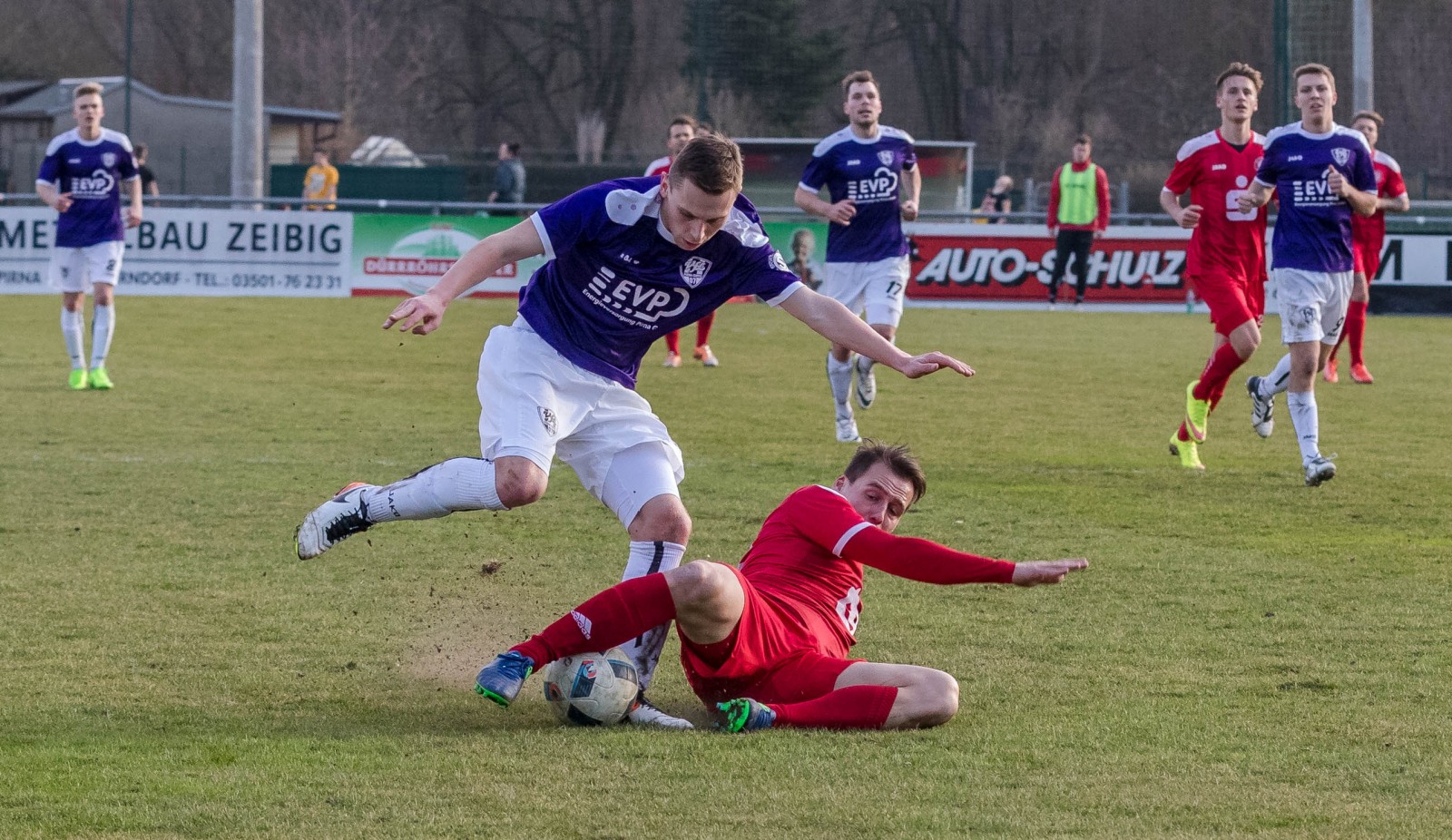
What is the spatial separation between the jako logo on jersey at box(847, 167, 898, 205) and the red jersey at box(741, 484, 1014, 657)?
6422mm

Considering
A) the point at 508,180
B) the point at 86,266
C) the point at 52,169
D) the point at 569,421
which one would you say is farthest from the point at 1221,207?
the point at 508,180

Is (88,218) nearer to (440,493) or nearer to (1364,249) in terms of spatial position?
(440,493)

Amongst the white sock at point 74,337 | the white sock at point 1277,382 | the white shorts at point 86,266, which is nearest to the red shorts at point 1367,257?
the white sock at point 1277,382

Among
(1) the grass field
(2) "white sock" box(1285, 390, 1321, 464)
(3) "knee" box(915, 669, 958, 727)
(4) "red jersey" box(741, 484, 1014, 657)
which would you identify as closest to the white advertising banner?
(1) the grass field

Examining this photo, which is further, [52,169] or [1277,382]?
[52,169]

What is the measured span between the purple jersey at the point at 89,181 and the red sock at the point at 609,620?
9.48 meters

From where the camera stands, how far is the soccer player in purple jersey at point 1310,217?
9.09 m

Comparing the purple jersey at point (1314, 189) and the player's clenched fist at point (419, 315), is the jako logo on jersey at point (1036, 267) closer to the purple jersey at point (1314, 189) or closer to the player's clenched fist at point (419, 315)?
the purple jersey at point (1314, 189)

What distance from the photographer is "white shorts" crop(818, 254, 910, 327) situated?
35.8ft

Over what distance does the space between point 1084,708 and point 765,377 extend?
10.2m

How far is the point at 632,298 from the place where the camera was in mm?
4914

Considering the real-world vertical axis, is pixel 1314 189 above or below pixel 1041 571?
above

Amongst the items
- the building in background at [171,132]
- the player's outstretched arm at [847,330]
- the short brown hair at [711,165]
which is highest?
the building in background at [171,132]

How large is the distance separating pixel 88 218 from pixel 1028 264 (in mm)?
13224
